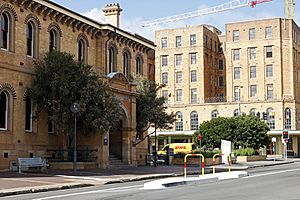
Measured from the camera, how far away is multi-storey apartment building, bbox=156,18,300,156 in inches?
3258

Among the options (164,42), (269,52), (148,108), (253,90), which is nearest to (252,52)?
(269,52)

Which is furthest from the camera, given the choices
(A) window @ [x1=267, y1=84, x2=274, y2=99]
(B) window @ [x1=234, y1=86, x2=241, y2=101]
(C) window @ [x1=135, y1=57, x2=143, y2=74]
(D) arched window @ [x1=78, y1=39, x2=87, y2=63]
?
(B) window @ [x1=234, y1=86, x2=241, y2=101]

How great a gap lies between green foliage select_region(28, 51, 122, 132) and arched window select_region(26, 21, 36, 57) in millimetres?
999

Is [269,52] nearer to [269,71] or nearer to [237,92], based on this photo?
[269,71]

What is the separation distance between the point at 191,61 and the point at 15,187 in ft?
231

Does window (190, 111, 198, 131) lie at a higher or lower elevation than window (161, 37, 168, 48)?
lower

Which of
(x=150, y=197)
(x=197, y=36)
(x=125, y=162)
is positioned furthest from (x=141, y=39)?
(x=197, y=36)

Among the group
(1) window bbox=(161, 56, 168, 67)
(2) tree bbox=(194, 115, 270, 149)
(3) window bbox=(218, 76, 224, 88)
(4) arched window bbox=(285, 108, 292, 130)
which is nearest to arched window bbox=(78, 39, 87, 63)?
(2) tree bbox=(194, 115, 270, 149)

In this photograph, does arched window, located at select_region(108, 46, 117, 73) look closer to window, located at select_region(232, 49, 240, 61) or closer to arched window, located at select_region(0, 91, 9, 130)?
arched window, located at select_region(0, 91, 9, 130)

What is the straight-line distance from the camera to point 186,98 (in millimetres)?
89750

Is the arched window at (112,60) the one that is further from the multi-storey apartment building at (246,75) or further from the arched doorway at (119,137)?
the multi-storey apartment building at (246,75)

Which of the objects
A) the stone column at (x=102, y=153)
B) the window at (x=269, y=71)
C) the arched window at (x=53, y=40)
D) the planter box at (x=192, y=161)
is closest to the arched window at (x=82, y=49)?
the arched window at (x=53, y=40)

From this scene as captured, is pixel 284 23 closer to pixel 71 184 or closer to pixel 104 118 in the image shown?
pixel 104 118

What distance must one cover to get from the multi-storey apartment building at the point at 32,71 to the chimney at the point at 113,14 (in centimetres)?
460
